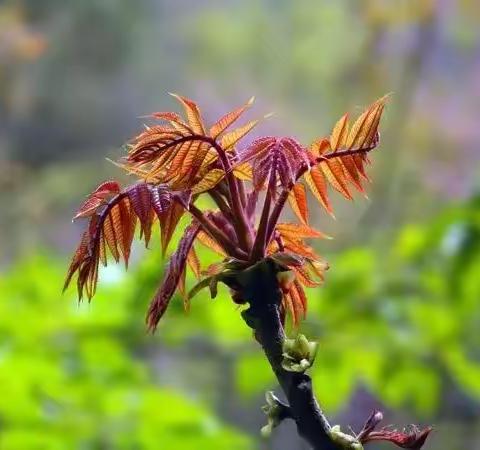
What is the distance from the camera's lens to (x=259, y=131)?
151 cm

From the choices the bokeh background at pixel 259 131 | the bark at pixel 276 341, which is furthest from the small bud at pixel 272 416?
the bokeh background at pixel 259 131

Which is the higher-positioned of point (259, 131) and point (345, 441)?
point (259, 131)

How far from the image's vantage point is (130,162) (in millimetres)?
244

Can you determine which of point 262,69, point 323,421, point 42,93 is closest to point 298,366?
point 323,421

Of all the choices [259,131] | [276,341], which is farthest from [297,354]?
[259,131]

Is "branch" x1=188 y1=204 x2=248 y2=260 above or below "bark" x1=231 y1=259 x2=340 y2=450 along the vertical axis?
above

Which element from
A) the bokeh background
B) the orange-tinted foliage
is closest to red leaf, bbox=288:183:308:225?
the orange-tinted foliage

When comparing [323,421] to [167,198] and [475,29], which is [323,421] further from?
[475,29]

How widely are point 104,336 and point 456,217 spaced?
52 cm

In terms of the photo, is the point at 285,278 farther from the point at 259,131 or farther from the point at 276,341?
the point at 259,131

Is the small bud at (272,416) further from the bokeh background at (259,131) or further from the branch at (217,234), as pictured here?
the bokeh background at (259,131)

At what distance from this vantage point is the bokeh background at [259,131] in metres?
1.14

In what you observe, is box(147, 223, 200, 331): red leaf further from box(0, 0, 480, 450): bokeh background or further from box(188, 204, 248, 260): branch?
box(0, 0, 480, 450): bokeh background

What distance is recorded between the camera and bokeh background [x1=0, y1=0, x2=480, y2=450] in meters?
1.14
